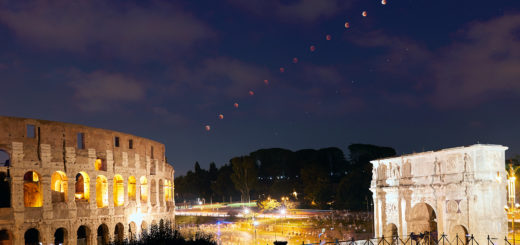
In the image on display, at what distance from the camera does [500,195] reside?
1061 inches

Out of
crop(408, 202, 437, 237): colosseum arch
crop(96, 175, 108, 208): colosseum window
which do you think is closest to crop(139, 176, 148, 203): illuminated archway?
crop(96, 175, 108, 208): colosseum window

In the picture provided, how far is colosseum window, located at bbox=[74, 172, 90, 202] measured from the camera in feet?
103

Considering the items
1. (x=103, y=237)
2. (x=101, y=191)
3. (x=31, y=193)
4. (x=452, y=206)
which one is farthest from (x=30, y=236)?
(x=452, y=206)

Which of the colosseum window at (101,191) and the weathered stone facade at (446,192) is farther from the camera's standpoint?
the colosseum window at (101,191)

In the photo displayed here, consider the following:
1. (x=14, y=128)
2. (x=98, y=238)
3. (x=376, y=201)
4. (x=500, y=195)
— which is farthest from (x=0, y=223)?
(x=500, y=195)

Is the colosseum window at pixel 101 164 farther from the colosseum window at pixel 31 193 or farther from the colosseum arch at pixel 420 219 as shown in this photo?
the colosseum arch at pixel 420 219

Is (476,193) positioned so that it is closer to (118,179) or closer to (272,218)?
(118,179)

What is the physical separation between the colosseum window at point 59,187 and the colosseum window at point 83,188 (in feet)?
3.79

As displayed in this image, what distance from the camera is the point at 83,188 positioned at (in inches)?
1366

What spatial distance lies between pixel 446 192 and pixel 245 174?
55.1 metres

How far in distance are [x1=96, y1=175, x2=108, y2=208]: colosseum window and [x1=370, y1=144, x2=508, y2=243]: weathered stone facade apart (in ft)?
66.7

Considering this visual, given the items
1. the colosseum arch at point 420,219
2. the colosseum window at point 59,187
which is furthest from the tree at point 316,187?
the colosseum window at point 59,187

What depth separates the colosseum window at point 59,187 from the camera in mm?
29462

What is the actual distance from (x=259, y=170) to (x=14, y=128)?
75.4 meters
